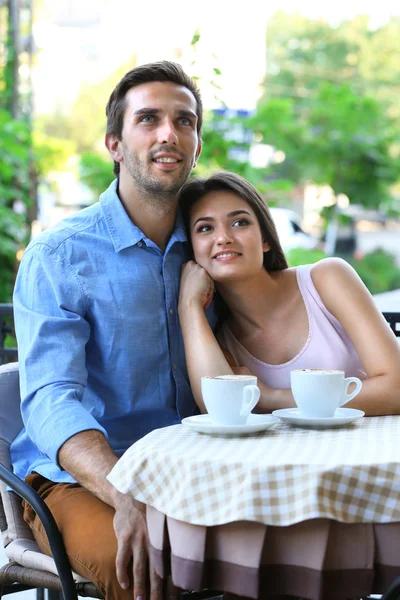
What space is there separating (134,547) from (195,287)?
85 centimetres

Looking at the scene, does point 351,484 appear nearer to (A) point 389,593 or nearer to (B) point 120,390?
(A) point 389,593

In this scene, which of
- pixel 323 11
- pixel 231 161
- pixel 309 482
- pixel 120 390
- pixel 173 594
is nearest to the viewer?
pixel 309 482

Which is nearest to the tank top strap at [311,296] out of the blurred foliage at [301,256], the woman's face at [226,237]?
the woman's face at [226,237]

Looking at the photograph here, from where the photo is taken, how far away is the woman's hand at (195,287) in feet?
7.77

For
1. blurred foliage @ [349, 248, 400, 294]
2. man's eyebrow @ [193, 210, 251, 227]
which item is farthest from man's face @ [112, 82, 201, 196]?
blurred foliage @ [349, 248, 400, 294]

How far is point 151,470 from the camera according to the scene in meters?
1.57

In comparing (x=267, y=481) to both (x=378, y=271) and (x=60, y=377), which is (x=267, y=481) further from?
(x=378, y=271)

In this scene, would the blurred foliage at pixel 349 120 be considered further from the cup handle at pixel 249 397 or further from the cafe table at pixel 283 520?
the cafe table at pixel 283 520

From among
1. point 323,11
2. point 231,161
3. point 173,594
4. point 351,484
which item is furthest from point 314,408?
point 323,11

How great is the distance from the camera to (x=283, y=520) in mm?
1449

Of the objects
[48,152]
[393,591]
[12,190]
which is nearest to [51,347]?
[393,591]

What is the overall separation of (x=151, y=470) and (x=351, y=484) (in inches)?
14.7

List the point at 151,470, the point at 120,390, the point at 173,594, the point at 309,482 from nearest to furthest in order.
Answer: the point at 309,482 → the point at 151,470 → the point at 173,594 → the point at 120,390

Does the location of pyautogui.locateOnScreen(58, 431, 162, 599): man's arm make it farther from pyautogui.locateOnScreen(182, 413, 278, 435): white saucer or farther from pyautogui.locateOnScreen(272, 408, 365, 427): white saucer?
pyautogui.locateOnScreen(272, 408, 365, 427): white saucer
